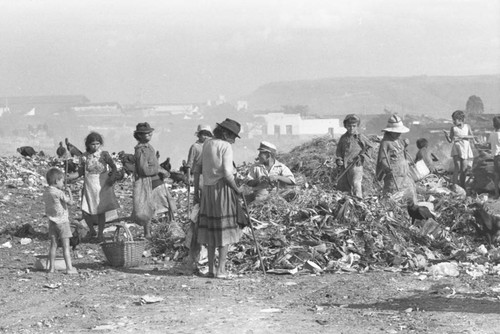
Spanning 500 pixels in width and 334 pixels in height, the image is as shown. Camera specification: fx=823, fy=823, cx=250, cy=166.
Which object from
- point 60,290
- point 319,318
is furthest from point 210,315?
point 60,290

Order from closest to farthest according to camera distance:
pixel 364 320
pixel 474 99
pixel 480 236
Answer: pixel 364 320
pixel 480 236
pixel 474 99

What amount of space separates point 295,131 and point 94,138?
2462 inches

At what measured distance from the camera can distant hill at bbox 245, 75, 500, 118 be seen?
440 feet

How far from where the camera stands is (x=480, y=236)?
967 cm

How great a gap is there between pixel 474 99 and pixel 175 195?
41907 millimetres

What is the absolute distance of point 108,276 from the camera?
8133mm

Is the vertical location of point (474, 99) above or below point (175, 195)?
above

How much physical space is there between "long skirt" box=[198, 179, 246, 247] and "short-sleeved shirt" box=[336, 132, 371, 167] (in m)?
2.85

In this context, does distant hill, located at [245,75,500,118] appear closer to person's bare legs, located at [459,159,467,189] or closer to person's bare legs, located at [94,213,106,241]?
person's bare legs, located at [459,159,467,189]

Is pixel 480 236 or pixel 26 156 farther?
pixel 26 156

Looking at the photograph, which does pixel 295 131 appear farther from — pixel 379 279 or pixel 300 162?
pixel 379 279

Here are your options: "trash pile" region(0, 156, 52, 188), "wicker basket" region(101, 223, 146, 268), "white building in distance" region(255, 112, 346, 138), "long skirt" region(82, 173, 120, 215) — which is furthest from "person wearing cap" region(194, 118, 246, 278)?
"white building in distance" region(255, 112, 346, 138)

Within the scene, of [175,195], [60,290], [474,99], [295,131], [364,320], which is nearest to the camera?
[364,320]

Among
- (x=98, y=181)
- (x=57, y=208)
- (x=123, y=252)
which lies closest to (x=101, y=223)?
(x=98, y=181)
